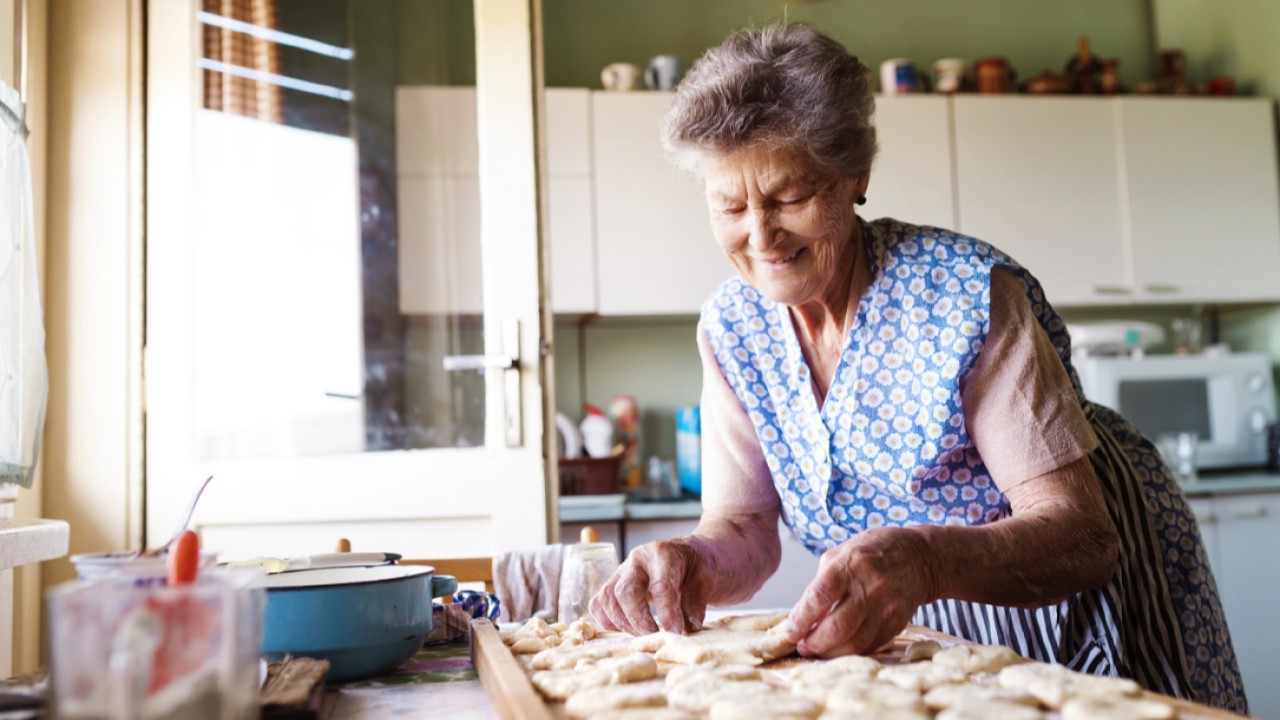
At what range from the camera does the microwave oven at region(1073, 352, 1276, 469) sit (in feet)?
10.7

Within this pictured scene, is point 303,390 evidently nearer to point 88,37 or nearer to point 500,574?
point 88,37

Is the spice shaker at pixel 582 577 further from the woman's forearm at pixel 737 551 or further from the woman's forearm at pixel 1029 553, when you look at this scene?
the woman's forearm at pixel 1029 553

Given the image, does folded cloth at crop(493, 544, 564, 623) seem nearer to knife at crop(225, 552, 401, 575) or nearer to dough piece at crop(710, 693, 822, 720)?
knife at crop(225, 552, 401, 575)

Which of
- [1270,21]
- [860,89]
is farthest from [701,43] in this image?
[860,89]

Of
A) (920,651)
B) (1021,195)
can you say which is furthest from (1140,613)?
(1021,195)

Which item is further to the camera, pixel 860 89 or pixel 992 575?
pixel 860 89

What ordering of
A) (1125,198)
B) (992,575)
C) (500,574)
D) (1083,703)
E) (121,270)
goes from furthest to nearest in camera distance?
(1125,198), (121,270), (500,574), (992,575), (1083,703)

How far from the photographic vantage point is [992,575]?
3.38ft

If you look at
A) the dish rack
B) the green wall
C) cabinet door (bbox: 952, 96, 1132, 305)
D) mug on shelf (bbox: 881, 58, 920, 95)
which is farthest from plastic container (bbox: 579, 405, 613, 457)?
mug on shelf (bbox: 881, 58, 920, 95)

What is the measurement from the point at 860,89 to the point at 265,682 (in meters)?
0.93

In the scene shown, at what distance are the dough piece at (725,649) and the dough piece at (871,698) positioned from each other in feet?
0.51

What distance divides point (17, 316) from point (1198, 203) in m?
3.42

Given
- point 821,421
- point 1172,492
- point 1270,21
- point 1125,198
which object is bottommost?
point 1172,492

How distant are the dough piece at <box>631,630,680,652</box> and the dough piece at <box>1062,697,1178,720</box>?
1.33ft
